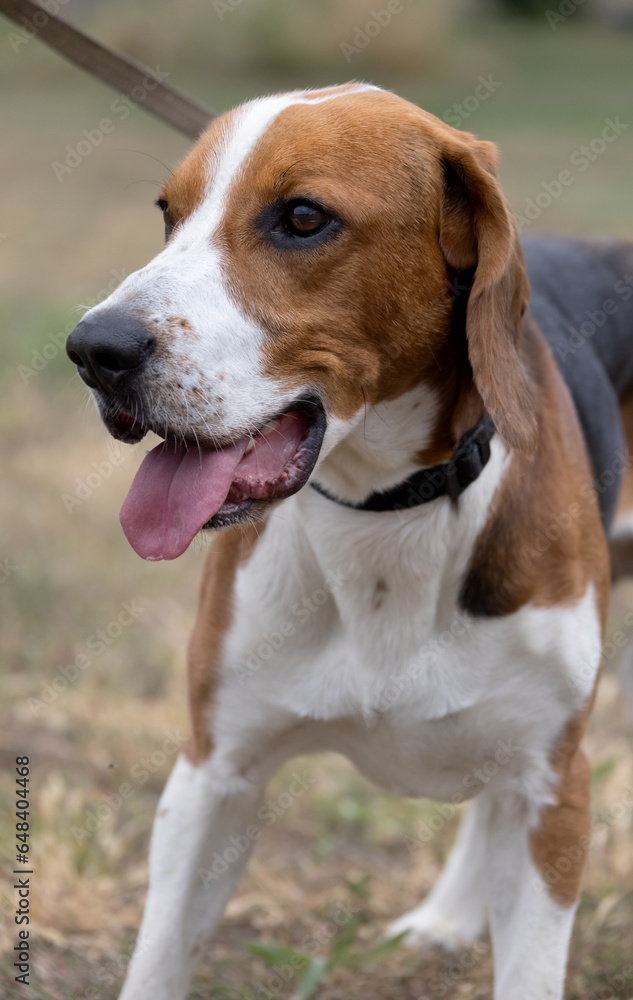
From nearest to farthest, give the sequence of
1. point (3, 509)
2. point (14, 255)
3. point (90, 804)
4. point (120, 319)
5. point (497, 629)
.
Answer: point (120, 319) < point (497, 629) < point (90, 804) < point (3, 509) < point (14, 255)

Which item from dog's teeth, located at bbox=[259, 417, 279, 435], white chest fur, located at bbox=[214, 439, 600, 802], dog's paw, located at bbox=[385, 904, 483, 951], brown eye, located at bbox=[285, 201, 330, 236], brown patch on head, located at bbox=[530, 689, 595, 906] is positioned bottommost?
dog's paw, located at bbox=[385, 904, 483, 951]

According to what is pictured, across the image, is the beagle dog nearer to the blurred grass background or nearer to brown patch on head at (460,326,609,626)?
brown patch on head at (460,326,609,626)

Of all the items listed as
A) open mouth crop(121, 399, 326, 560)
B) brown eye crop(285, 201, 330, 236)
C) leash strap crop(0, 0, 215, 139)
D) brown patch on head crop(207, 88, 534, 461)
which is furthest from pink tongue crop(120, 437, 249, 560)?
leash strap crop(0, 0, 215, 139)

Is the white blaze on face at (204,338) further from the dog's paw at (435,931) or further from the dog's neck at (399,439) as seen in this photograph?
the dog's paw at (435,931)

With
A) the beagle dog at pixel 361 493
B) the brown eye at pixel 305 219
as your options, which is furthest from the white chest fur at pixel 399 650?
the brown eye at pixel 305 219

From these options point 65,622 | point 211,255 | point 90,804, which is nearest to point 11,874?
point 90,804

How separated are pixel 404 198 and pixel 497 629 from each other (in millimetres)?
971

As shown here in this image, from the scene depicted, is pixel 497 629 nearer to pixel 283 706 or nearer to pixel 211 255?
pixel 283 706

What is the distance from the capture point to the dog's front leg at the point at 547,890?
281 centimetres

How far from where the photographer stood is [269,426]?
2.45m

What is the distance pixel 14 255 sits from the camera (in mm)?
10969

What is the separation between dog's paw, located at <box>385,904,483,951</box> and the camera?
380 centimetres

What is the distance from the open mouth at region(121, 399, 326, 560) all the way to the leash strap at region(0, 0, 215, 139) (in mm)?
1163

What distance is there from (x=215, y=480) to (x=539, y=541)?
0.82 m
